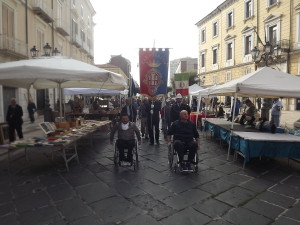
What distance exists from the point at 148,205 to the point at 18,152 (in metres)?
4.61

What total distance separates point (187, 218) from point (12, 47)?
14214 millimetres

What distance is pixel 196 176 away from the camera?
457cm

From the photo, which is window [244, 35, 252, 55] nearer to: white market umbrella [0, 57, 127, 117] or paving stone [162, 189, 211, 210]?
white market umbrella [0, 57, 127, 117]

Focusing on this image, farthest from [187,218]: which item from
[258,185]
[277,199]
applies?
[258,185]

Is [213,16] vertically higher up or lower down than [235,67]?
higher up

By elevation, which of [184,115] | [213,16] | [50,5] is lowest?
[184,115]

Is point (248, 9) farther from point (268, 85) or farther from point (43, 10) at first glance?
point (268, 85)

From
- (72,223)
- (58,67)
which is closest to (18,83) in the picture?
(58,67)

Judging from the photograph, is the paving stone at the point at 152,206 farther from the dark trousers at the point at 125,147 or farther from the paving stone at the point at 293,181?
the paving stone at the point at 293,181

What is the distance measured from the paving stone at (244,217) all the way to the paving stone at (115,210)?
3.76ft

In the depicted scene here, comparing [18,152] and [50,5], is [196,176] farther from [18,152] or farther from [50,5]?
[50,5]

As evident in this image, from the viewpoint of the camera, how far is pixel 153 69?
5.70m

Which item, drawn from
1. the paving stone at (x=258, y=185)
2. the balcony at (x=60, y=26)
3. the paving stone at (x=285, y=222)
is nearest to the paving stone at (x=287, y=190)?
the paving stone at (x=258, y=185)

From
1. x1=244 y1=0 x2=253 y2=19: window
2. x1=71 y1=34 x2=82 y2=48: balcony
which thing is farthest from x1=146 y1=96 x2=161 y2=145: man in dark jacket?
x1=244 y1=0 x2=253 y2=19: window
